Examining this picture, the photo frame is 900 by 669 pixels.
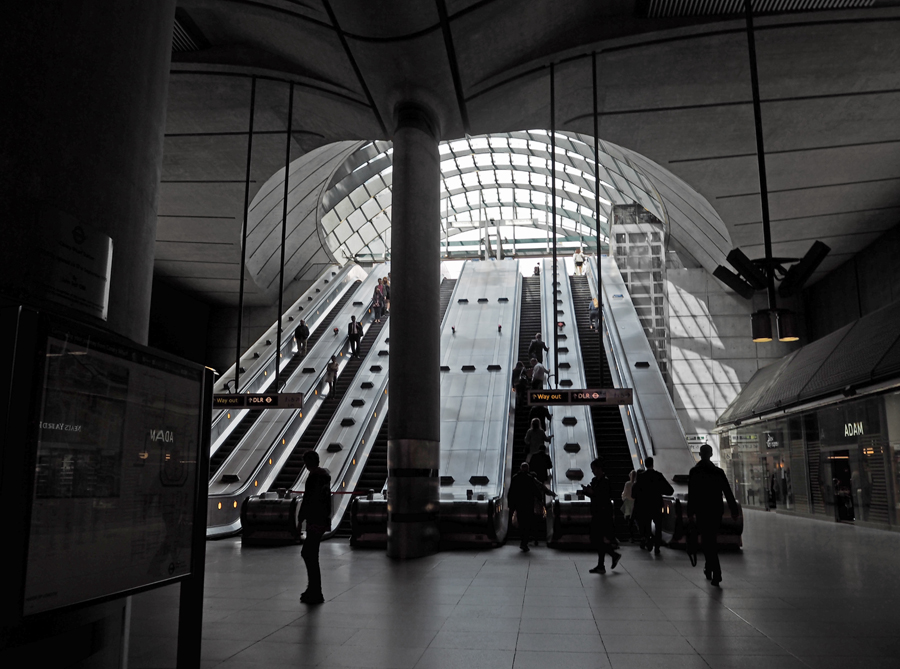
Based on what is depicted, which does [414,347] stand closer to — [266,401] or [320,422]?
[266,401]

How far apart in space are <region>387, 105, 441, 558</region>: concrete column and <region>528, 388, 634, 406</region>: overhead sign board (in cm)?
205

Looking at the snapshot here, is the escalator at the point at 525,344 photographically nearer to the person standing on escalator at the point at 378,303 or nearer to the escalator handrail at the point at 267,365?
the person standing on escalator at the point at 378,303

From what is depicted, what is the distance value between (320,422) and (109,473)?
16.0 m

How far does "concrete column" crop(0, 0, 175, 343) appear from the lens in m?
2.97

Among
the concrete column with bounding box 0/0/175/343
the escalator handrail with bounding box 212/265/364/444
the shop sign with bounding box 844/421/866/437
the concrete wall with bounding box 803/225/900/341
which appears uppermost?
the concrete wall with bounding box 803/225/900/341

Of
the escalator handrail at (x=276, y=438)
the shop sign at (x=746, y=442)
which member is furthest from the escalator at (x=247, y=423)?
the shop sign at (x=746, y=442)

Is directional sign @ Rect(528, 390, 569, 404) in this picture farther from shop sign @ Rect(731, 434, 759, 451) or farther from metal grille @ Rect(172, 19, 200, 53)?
shop sign @ Rect(731, 434, 759, 451)

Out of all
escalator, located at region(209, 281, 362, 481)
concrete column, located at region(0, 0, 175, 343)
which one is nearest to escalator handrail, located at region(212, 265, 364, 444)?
escalator, located at region(209, 281, 362, 481)

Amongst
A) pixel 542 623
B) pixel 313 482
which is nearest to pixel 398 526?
pixel 313 482

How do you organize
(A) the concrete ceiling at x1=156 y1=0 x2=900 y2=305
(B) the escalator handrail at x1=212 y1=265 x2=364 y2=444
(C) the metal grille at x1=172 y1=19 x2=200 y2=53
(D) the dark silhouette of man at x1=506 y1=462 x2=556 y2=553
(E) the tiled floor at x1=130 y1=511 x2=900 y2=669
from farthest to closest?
(B) the escalator handrail at x1=212 y1=265 x2=364 y2=444 → (C) the metal grille at x1=172 y1=19 x2=200 y2=53 → (A) the concrete ceiling at x1=156 y1=0 x2=900 y2=305 → (D) the dark silhouette of man at x1=506 y1=462 x2=556 y2=553 → (E) the tiled floor at x1=130 y1=511 x2=900 y2=669

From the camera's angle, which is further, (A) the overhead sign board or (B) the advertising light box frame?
(A) the overhead sign board

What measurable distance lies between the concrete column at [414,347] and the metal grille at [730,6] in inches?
182

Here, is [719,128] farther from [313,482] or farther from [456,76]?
[313,482]

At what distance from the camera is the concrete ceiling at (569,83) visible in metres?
11.6
